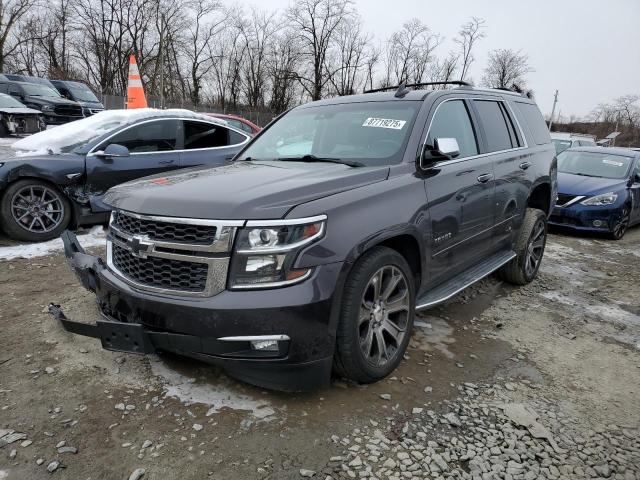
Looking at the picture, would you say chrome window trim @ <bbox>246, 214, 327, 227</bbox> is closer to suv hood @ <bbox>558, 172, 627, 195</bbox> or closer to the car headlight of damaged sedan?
the car headlight of damaged sedan

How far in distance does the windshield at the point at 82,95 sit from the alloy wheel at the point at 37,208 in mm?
19180

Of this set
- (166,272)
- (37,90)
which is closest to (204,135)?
(166,272)

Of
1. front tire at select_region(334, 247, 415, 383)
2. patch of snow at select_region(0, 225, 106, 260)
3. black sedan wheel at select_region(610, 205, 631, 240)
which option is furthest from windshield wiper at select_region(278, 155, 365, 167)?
black sedan wheel at select_region(610, 205, 631, 240)

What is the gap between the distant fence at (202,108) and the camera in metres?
37.7

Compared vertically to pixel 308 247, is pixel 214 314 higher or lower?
lower

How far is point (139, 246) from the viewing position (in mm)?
2582

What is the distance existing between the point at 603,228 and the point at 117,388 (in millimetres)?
8047

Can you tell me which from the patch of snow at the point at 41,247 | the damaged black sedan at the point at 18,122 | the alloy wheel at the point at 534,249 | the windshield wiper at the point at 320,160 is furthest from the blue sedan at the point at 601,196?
the damaged black sedan at the point at 18,122

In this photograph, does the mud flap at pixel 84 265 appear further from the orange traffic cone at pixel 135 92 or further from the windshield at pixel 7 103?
the windshield at pixel 7 103

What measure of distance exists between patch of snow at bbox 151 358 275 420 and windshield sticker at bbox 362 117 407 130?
210 centimetres

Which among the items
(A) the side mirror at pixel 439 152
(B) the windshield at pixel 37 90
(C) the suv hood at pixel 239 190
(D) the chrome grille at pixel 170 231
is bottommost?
(D) the chrome grille at pixel 170 231

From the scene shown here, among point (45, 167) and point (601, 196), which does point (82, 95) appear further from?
point (601, 196)

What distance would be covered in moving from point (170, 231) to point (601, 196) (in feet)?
26.0

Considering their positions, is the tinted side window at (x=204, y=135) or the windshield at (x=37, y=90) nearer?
the tinted side window at (x=204, y=135)
